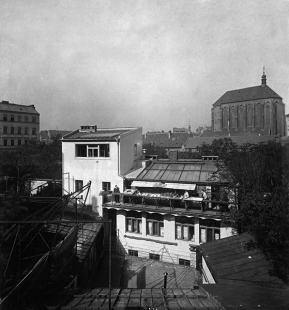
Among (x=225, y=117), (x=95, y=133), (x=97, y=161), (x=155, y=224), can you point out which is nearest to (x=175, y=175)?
(x=155, y=224)

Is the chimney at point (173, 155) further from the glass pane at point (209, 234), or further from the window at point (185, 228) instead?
the glass pane at point (209, 234)

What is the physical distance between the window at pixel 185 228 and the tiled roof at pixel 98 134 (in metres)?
8.26

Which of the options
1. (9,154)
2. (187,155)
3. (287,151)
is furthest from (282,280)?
(187,155)

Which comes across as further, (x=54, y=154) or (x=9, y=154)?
(x=54, y=154)

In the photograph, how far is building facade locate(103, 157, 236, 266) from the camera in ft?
57.7

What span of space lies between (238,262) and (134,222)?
10694mm

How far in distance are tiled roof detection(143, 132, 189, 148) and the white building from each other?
6878cm

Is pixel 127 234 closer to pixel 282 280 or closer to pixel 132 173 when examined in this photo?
pixel 132 173

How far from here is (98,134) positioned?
945 inches

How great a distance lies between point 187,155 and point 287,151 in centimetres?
2842

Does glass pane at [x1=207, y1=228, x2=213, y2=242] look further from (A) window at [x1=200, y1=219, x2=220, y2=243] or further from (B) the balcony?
(B) the balcony

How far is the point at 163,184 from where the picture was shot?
20156 mm


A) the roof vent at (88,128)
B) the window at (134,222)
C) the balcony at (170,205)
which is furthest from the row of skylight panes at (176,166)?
the roof vent at (88,128)

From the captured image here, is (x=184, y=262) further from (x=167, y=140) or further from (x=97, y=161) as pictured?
(x=167, y=140)
